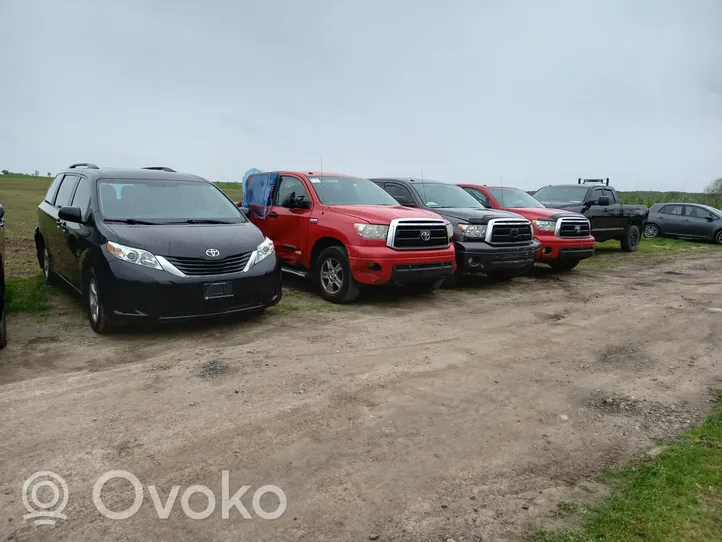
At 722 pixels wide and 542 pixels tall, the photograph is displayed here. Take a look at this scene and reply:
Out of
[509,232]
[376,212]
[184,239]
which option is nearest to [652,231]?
[509,232]

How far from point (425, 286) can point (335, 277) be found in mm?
1543

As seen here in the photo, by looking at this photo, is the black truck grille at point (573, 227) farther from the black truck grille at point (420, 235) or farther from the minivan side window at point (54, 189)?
the minivan side window at point (54, 189)

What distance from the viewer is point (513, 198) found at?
1170cm

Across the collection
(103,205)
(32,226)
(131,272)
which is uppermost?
(103,205)

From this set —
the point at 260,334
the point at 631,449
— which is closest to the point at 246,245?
the point at 260,334

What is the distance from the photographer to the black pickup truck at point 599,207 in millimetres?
13734

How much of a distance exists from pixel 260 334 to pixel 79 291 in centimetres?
220

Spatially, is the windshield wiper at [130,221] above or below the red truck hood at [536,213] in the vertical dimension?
below

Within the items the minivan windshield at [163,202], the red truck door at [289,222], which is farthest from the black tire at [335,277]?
the minivan windshield at [163,202]

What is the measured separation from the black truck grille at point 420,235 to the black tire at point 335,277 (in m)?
0.74

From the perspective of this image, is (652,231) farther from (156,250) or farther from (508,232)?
(156,250)

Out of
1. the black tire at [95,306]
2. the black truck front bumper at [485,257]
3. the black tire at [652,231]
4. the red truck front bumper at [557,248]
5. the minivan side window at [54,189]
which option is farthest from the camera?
the black tire at [652,231]

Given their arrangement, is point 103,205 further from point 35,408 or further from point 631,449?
point 631,449

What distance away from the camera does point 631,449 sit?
3426mm
